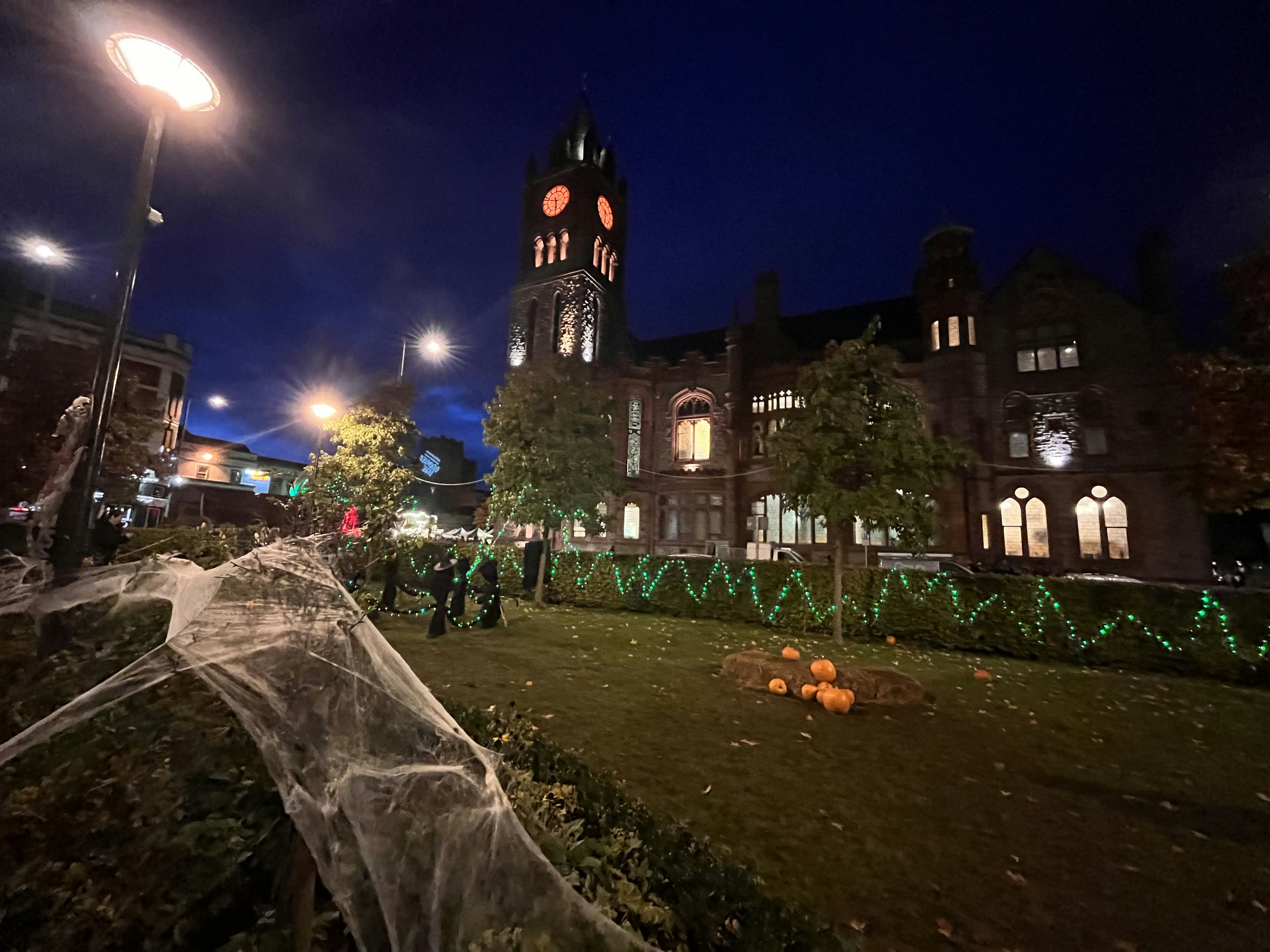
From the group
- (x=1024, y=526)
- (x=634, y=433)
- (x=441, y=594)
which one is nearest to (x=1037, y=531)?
(x=1024, y=526)

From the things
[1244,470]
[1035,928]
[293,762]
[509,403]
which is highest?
[509,403]

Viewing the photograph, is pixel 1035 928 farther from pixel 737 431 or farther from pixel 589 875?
pixel 737 431

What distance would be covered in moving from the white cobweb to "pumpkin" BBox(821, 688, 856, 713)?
22.0ft

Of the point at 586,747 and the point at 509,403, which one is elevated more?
the point at 509,403

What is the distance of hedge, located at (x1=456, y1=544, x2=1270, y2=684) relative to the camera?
37.2 feet

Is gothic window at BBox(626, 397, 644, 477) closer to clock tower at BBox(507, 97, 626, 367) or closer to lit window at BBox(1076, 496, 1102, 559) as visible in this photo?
clock tower at BBox(507, 97, 626, 367)

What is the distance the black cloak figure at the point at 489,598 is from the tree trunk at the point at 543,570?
4.98 m

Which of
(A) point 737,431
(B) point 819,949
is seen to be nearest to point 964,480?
(A) point 737,431

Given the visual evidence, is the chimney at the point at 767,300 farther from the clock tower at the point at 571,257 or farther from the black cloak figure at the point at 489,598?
the black cloak figure at the point at 489,598

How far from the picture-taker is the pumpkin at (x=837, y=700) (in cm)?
815

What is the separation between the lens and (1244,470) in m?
15.0

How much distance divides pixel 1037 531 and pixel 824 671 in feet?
101

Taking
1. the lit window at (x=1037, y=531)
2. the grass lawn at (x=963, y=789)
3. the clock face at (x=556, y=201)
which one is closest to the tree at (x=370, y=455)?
the grass lawn at (x=963, y=789)

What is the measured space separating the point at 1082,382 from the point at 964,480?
29.4 ft
